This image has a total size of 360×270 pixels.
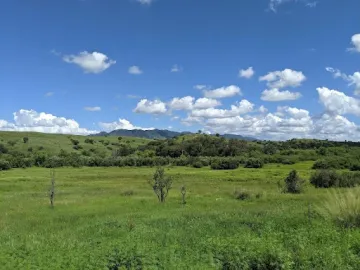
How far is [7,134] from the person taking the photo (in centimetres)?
15150

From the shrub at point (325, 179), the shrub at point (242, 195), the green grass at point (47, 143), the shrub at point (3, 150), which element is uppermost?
the green grass at point (47, 143)

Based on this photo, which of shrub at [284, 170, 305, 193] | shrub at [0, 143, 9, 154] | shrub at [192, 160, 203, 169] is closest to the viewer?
shrub at [284, 170, 305, 193]

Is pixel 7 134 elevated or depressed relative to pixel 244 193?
elevated

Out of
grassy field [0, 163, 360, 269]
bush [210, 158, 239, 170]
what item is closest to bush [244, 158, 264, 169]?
bush [210, 158, 239, 170]

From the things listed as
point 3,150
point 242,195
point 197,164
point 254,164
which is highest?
point 3,150

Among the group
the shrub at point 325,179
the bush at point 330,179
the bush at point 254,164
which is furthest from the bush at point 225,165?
the shrub at point 325,179

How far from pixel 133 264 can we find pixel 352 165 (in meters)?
79.3

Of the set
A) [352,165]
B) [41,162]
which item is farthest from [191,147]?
[352,165]

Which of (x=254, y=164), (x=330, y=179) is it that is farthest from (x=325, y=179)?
(x=254, y=164)

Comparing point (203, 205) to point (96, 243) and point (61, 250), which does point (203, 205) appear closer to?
point (96, 243)

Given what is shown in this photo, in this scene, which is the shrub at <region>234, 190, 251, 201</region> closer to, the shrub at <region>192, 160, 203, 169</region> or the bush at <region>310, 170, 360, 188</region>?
the bush at <region>310, 170, 360, 188</region>

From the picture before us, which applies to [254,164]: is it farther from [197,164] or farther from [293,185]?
[293,185]

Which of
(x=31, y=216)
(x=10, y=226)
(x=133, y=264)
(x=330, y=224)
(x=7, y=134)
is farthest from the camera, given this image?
(x=7, y=134)

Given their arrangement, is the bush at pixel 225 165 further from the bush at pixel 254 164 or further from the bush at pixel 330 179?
the bush at pixel 330 179
